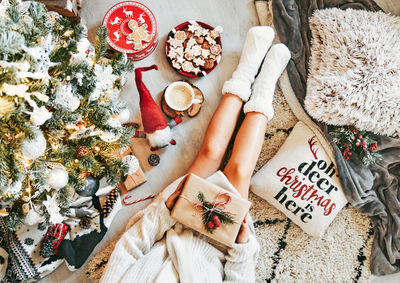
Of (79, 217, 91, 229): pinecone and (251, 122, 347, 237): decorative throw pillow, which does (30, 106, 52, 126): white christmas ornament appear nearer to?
(79, 217, 91, 229): pinecone

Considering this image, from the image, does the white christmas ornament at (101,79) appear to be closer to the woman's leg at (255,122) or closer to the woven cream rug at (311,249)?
the woman's leg at (255,122)

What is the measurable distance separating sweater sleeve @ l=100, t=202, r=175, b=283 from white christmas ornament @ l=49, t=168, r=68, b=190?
36 centimetres

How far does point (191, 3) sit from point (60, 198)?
113 cm

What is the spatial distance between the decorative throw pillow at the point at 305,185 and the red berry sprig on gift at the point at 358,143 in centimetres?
9

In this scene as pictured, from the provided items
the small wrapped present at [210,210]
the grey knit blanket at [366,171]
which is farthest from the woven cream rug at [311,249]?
the small wrapped present at [210,210]

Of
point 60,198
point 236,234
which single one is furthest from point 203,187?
point 60,198

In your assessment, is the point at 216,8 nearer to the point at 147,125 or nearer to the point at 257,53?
the point at 257,53

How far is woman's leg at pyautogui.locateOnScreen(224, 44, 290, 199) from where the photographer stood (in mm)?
1288

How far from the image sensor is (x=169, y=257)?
111 cm

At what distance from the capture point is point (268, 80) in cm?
141

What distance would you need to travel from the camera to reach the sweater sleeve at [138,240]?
3.53 ft

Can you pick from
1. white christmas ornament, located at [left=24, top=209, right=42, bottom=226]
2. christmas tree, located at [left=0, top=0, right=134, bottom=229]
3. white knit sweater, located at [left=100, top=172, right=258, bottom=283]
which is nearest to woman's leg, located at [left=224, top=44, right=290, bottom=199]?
white knit sweater, located at [left=100, top=172, right=258, bottom=283]

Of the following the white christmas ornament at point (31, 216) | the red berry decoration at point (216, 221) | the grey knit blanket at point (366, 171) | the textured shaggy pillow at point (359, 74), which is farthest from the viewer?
the grey knit blanket at point (366, 171)

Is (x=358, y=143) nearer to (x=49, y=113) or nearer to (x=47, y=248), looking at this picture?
(x=49, y=113)
